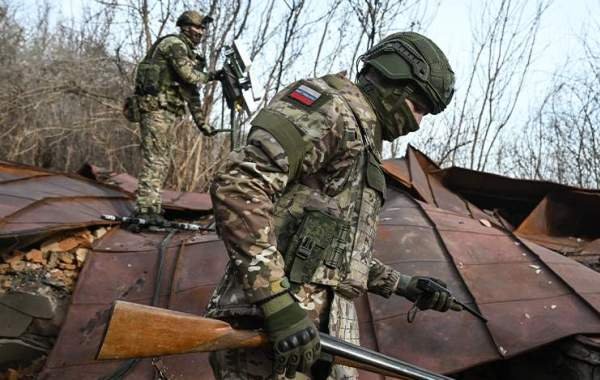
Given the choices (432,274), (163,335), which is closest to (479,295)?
(432,274)

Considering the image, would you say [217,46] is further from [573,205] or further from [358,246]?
[358,246]

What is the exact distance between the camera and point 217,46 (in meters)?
11.3

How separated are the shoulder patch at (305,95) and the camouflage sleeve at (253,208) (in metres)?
0.11

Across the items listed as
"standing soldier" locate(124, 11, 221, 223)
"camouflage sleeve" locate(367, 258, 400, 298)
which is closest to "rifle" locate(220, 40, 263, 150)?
"standing soldier" locate(124, 11, 221, 223)

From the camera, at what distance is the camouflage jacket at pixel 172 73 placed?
5.29m

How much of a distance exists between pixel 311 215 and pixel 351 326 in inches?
16.9

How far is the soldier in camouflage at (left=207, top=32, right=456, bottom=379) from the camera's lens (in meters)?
1.52

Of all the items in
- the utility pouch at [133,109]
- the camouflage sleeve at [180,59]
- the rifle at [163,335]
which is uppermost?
the camouflage sleeve at [180,59]

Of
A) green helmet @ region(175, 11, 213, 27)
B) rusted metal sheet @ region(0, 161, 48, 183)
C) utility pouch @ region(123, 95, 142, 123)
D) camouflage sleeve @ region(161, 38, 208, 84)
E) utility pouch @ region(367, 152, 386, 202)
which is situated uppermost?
green helmet @ region(175, 11, 213, 27)

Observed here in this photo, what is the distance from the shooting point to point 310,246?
1.71 m

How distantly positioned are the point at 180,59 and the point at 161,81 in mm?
304

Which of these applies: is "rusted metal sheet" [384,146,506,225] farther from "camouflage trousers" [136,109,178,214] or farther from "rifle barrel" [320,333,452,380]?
"rifle barrel" [320,333,452,380]

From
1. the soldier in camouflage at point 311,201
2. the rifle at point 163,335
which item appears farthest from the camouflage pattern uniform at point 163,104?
the rifle at point 163,335

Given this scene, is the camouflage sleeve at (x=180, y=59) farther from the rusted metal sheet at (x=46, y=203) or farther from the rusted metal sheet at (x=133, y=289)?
the rusted metal sheet at (x=133, y=289)
